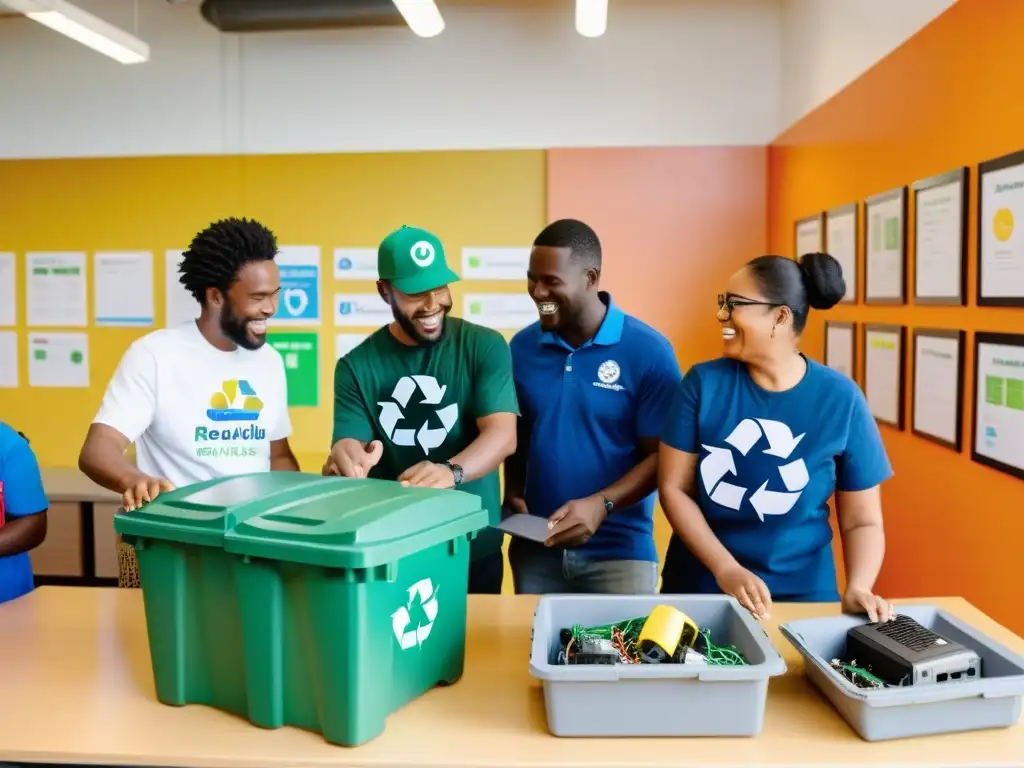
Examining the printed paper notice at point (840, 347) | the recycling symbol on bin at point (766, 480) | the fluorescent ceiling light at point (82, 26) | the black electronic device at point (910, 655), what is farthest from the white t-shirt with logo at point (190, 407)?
the printed paper notice at point (840, 347)

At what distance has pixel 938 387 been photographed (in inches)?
112

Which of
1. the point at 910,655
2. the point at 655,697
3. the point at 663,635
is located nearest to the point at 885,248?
the point at 910,655

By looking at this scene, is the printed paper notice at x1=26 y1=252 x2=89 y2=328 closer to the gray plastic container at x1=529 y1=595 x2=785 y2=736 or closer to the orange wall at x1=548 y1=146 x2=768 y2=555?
the orange wall at x1=548 y1=146 x2=768 y2=555

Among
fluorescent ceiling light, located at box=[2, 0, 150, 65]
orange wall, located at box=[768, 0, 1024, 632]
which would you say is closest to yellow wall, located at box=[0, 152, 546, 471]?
fluorescent ceiling light, located at box=[2, 0, 150, 65]

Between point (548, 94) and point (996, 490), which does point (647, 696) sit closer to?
point (996, 490)

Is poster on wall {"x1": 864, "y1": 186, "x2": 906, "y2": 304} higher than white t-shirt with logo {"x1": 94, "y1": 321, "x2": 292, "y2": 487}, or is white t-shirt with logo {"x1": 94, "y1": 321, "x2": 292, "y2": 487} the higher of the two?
poster on wall {"x1": 864, "y1": 186, "x2": 906, "y2": 304}

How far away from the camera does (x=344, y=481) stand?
69.1 inches

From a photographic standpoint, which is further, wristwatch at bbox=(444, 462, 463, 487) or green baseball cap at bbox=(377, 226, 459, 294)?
green baseball cap at bbox=(377, 226, 459, 294)

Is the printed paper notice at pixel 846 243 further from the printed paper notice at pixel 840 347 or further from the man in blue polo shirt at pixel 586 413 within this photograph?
the man in blue polo shirt at pixel 586 413

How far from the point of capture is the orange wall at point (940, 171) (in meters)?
2.46

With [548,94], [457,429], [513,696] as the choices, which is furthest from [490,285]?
[513,696]

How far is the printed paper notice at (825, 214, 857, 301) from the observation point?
11.7 ft

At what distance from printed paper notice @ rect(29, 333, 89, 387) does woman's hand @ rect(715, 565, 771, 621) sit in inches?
175

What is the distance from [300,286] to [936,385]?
336cm
